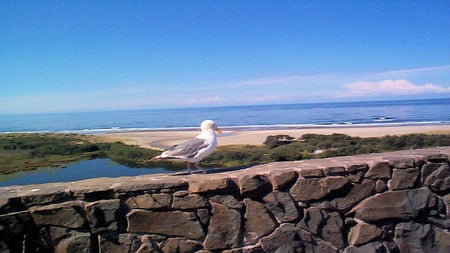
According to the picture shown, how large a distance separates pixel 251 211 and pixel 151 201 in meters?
0.87

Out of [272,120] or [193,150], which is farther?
[272,120]

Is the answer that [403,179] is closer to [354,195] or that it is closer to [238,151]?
[354,195]

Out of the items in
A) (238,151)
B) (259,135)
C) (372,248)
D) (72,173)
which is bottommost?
(72,173)

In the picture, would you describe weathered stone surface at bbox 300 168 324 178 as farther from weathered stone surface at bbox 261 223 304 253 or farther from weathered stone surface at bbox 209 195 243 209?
weathered stone surface at bbox 209 195 243 209

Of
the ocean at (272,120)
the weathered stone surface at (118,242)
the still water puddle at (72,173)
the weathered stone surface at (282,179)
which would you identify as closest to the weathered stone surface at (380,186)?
the weathered stone surface at (282,179)

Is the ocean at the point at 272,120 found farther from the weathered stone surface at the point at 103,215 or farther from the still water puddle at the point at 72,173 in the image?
the weathered stone surface at the point at 103,215

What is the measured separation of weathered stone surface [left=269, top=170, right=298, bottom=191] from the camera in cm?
326

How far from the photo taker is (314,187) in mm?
3303

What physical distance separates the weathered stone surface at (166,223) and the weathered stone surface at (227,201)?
229mm

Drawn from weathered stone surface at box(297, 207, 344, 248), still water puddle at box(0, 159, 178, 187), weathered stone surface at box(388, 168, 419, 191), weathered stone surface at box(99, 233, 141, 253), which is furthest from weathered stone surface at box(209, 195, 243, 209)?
still water puddle at box(0, 159, 178, 187)

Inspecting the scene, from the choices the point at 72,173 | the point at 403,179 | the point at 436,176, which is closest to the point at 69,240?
the point at 403,179

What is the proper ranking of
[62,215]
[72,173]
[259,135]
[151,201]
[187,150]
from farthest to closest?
[259,135] → [72,173] → [187,150] → [151,201] → [62,215]

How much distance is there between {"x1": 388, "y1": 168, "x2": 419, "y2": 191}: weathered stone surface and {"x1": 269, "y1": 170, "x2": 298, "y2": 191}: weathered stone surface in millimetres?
943

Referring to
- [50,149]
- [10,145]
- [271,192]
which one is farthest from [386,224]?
[10,145]
